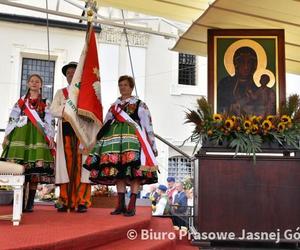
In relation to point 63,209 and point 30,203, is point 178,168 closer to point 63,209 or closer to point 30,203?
point 63,209

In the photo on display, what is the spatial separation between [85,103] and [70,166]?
80 centimetres

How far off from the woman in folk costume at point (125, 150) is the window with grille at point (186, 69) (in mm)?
12325

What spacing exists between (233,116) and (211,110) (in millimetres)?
306

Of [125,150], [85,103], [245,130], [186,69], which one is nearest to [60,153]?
[85,103]

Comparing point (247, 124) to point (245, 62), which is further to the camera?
point (245, 62)

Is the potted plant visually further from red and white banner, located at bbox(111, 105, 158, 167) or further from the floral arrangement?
the floral arrangement

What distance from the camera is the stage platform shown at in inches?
116

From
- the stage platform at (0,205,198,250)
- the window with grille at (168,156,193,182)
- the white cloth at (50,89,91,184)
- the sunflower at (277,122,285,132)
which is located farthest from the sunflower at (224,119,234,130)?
the window with grille at (168,156,193,182)

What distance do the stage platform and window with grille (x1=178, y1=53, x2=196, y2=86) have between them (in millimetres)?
12399

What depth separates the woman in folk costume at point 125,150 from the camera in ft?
15.3

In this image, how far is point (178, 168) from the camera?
53.3 ft

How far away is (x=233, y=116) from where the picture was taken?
509 cm

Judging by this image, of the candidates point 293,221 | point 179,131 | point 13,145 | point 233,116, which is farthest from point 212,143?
point 179,131

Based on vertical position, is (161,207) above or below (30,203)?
below
